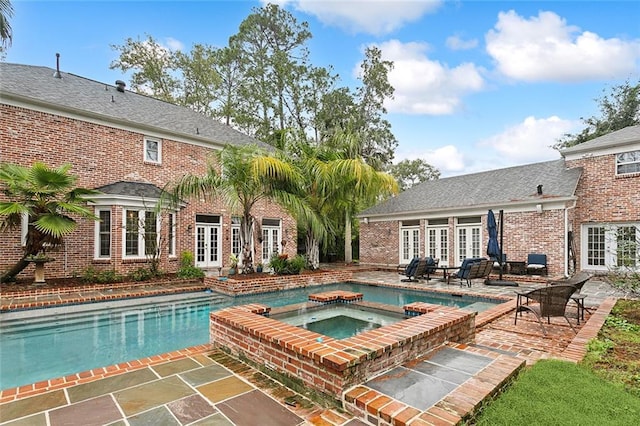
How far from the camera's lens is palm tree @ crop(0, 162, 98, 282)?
29.3 feet

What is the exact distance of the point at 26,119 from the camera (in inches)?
422

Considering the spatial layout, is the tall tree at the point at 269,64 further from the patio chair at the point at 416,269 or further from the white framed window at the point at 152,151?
the patio chair at the point at 416,269

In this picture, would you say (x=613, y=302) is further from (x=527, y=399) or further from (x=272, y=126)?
(x=272, y=126)

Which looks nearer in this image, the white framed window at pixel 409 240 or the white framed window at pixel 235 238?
the white framed window at pixel 235 238

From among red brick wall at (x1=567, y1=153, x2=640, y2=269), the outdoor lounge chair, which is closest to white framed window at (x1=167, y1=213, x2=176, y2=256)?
the outdoor lounge chair

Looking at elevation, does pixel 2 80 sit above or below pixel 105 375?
above

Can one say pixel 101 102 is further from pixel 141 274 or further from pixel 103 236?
pixel 141 274

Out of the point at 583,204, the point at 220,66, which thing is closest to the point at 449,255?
the point at 583,204

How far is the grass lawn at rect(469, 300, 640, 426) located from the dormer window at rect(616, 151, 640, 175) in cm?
1185

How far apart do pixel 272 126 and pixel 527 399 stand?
84.5 feet

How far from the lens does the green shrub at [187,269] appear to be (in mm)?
12070

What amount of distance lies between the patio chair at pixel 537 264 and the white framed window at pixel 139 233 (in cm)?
1429

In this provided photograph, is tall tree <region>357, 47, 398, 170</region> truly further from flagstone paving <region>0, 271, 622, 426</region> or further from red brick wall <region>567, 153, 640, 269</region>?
flagstone paving <region>0, 271, 622, 426</region>

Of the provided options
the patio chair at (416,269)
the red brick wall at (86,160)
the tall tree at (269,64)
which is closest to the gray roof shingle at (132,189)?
the red brick wall at (86,160)
